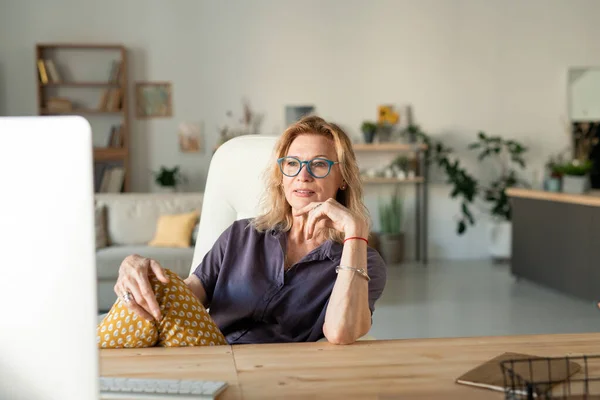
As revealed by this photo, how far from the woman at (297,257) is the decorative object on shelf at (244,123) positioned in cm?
540

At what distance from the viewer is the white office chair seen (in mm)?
2506

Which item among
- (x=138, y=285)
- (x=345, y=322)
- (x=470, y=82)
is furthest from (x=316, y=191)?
(x=470, y=82)

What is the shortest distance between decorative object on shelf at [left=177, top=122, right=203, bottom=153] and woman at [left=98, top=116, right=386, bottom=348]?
5.46 meters

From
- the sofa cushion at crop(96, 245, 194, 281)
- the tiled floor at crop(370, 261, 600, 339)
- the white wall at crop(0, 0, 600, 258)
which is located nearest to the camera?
the tiled floor at crop(370, 261, 600, 339)

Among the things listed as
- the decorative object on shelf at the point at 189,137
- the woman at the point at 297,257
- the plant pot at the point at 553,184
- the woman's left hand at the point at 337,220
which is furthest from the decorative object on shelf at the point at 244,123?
the woman's left hand at the point at 337,220

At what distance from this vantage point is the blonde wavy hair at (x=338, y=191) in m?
2.12

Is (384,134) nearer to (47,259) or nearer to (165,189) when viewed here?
(165,189)

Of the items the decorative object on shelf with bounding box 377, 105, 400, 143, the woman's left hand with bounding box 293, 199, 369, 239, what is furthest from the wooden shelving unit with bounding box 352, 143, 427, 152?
the woman's left hand with bounding box 293, 199, 369, 239

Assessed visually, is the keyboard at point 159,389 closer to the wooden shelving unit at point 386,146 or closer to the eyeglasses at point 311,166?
the eyeglasses at point 311,166

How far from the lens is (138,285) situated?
1594 mm

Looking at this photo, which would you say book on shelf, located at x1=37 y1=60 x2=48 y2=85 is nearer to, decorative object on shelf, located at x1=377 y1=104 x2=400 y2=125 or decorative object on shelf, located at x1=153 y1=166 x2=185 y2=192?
decorative object on shelf, located at x1=153 y1=166 x2=185 y2=192

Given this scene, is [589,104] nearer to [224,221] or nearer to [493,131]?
[493,131]

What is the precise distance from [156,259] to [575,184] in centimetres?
325

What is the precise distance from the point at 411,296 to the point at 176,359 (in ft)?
15.4
